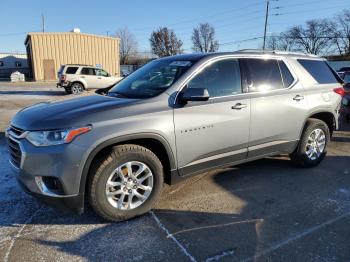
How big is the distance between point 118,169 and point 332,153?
4554mm

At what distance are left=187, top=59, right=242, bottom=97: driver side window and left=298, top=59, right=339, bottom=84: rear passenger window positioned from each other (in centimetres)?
145

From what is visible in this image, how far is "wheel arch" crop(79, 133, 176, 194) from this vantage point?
3045 mm

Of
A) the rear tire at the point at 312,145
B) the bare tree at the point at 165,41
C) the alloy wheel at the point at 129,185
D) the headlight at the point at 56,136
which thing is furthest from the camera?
the bare tree at the point at 165,41

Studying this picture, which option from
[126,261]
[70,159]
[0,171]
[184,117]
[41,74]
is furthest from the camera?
[41,74]

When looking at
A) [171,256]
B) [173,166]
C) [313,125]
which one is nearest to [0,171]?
[173,166]

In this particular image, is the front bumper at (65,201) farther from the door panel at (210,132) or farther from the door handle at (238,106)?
the door handle at (238,106)

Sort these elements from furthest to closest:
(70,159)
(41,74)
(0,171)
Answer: (41,74), (0,171), (70,159)

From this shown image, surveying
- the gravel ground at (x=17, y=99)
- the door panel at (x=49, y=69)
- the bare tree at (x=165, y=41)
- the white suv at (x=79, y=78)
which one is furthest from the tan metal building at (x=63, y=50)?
the bare tree at (x=165, y=41)

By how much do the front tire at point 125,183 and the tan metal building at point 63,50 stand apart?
118 ft

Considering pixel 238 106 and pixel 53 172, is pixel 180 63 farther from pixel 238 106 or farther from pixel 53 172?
pixel 53 172

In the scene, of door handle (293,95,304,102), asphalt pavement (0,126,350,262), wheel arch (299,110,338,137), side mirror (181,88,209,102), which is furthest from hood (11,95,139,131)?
wheel arch (299,110,338,137)

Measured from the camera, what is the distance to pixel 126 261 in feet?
9.00

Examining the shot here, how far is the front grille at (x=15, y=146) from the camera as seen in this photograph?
312 centimetres

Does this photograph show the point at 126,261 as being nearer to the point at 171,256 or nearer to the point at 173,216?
the point at 171,256
